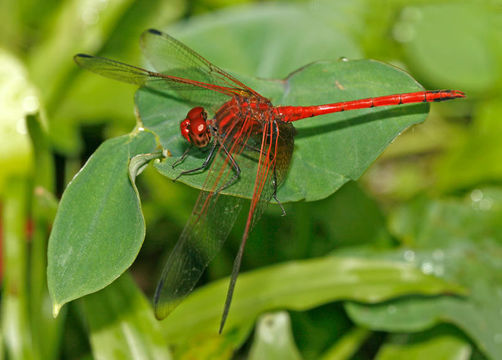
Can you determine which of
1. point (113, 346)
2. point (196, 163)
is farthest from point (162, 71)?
point (113, 346)

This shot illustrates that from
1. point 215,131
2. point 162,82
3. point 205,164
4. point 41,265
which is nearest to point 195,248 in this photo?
point 205,164

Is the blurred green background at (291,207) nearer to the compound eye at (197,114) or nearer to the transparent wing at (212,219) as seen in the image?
the compound eye at (197,114)

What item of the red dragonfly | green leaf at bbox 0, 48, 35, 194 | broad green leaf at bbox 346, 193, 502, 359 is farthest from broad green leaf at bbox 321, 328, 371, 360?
green leaf at bbox 0, 48, 35, 194

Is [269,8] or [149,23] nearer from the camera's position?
[269,8]

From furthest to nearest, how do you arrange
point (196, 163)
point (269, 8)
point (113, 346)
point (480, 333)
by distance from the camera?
point (269, 8) → point (480, 333) → point (113, 346) → point (196, 163)

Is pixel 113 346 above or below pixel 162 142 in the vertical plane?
below

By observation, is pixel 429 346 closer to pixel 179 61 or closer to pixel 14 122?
pixel 179 61

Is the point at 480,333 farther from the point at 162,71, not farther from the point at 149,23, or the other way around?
the point at 149,23
